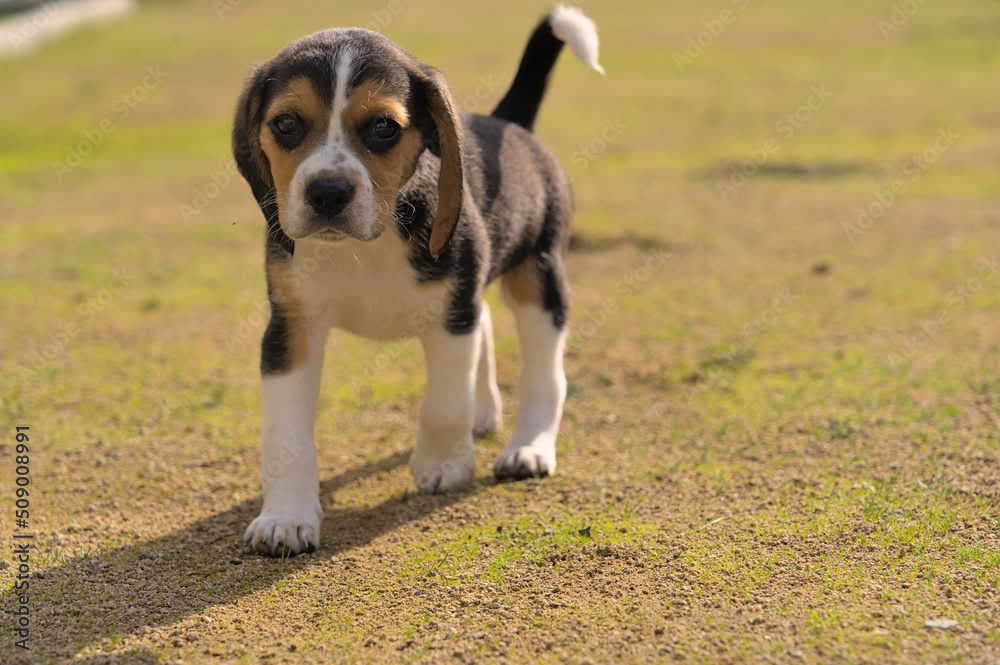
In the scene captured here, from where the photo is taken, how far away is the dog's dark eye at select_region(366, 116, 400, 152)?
13.6 ft

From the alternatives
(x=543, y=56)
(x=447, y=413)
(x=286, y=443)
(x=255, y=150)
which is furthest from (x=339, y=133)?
(x=543, y=56)

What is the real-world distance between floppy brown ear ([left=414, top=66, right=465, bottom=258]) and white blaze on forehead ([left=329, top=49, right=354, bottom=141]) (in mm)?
387

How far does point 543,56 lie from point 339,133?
87.6 inches

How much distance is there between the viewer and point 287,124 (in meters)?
4.13

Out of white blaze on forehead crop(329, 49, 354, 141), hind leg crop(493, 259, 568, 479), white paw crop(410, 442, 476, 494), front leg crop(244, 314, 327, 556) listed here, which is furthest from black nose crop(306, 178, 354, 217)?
hind leg crop(493, 259, 568, 479)

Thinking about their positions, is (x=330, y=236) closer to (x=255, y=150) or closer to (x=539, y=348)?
(x=255, y=150)

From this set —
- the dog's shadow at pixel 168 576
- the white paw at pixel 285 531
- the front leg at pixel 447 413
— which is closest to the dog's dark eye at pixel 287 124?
the front leg at pixel 447 413

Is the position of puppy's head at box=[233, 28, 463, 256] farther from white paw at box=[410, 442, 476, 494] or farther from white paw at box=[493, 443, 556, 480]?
white paw at box=[493, 443, 556, 480]

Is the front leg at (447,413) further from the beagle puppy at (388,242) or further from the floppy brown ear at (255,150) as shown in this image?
the floppy brown ear at (255,150)

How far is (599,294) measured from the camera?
29.3 ft

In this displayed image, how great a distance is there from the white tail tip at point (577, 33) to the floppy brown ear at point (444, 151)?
1433mm

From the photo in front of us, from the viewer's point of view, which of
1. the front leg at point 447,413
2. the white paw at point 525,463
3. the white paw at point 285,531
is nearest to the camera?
the white paw at point 285,531

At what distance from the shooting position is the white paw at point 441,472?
522cm

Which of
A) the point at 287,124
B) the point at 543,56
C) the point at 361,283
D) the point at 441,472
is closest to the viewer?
the point at 287,124
